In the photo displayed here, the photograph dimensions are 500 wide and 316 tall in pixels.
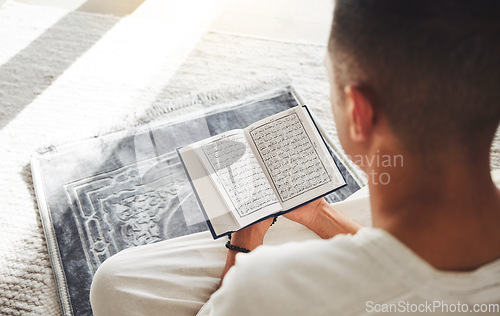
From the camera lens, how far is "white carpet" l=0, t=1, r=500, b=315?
146 cm

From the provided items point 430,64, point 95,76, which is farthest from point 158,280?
point 95,76

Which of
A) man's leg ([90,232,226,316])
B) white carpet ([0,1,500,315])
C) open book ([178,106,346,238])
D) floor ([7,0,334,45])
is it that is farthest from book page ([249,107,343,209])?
floor ([7,0,334,45])

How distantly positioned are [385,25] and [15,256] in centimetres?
116

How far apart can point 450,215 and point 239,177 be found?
51 centimetres

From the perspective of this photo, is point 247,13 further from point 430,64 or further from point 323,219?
point 430,64

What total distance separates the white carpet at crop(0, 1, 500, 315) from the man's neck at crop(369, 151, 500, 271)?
1052 millimetres

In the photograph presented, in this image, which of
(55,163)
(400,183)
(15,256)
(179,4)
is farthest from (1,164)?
(400,183)

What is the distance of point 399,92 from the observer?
1.67 ft

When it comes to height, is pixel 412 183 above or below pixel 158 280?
above

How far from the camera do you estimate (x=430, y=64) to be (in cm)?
48

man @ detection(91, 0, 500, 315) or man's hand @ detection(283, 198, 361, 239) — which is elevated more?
man @ detection(91, 0, 500, 315)

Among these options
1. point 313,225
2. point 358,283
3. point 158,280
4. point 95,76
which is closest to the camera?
point 358,283

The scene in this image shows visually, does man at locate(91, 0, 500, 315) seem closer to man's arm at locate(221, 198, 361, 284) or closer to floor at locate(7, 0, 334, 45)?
man's arm at locate(221, 198, 361, 284)

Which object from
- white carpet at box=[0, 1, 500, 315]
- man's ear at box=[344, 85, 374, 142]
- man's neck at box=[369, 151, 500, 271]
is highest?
white carpet at box=[0, 1, 500, 315]
